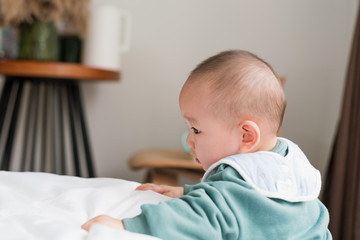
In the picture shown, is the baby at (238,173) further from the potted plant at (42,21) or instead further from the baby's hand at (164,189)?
the potted plant at (42,21)

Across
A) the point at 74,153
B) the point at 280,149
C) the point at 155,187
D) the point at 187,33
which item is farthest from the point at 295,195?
the point at 187,33

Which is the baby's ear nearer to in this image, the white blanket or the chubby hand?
the white blanket

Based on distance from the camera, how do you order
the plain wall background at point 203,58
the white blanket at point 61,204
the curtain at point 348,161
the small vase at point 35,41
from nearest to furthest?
the white blanket at point 61,204 → the curtain at point 348,161 → the small vase at point 35,41 → the plain wall background at point 203,58

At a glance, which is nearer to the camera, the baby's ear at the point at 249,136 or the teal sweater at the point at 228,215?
the teal sweater at the point at 228,215

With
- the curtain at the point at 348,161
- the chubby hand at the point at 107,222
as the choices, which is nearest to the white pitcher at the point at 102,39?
the curtain at the point at 348,161

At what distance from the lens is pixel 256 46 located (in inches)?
90.1

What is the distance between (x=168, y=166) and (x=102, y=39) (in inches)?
28.0

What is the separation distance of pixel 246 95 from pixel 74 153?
156cm

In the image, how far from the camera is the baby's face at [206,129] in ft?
2.49

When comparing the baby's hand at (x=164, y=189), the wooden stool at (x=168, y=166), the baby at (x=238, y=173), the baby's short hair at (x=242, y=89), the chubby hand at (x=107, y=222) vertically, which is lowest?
the wooden stool at (x=168, y=166)

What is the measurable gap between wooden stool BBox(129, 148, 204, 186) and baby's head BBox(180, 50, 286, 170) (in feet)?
3.24

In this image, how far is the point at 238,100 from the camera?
29.1 inches

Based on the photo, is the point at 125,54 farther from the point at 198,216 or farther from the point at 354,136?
the point at 198,216

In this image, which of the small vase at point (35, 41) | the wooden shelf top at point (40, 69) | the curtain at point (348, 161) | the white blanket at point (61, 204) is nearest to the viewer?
the white blanket at point (61, 204)
